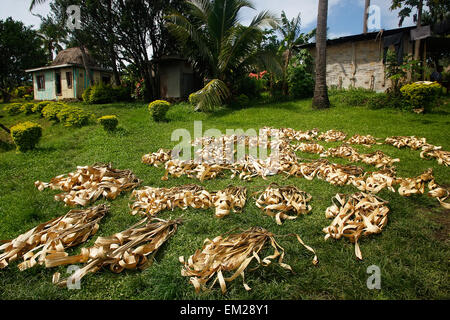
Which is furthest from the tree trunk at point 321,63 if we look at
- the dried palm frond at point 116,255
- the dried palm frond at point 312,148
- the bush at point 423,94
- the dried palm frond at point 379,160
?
the dried palm frond at point 116,255

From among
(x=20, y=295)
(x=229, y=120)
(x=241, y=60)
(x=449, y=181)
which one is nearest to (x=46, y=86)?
(x=241, y=60)

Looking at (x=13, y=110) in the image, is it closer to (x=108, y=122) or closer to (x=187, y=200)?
(x=108, y=122)

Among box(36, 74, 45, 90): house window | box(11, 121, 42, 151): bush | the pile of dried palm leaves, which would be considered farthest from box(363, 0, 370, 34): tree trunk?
box(36, 74, 45, 90): house window

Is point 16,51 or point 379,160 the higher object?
point 16,51

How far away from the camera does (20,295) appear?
1.99 metres

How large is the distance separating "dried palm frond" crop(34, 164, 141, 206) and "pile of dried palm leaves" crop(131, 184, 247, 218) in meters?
0.54

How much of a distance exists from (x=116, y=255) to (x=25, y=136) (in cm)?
657

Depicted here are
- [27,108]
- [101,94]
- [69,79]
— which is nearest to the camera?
[27,108]

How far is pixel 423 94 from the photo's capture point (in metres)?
9.05

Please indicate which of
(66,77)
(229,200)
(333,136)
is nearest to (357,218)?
(229,200)

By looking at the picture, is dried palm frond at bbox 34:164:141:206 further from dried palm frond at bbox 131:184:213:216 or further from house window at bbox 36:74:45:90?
house window at bbox 36:74:45:90

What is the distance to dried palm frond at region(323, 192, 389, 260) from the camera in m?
2.38

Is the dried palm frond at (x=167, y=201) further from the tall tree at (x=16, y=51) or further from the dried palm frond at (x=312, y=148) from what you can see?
the tall tree at (x=16, y=51)
